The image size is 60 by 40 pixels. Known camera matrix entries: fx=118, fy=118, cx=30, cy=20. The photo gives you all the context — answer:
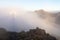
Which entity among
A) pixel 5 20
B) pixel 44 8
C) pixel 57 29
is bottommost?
pixel 57 29

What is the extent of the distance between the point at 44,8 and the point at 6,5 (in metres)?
0.48

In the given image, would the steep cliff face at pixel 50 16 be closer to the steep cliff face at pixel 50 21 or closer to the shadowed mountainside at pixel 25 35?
the steep cliff face at pixel 50 21

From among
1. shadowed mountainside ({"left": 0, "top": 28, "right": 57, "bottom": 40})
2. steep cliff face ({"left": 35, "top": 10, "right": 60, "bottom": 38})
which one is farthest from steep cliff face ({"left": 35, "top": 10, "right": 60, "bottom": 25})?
shadowed mountainside ({"left": 0, "top": 28, "right": 57, "bottom": 40})

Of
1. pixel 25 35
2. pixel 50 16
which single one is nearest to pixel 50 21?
pixel 50 16

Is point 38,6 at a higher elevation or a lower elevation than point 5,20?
higher

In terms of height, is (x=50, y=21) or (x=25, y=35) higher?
(x=50, y=21)

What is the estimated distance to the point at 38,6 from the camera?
1507 mm

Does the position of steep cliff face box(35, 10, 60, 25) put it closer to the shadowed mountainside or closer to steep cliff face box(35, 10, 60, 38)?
steep cliff face box(35, 10, 60, 38)

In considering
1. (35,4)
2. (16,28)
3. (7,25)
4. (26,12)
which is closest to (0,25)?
(7,25)

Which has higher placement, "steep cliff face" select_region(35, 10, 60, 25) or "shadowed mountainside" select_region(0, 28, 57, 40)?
"steep cliff face" select_region(35, 10, 60, 25)

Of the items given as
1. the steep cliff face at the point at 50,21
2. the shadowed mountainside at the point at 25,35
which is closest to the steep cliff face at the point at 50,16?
the steep cliff face at the point at 50,21

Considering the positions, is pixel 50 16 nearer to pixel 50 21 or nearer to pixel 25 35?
pixel 50 21

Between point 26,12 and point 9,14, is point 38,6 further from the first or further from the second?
point 9,14

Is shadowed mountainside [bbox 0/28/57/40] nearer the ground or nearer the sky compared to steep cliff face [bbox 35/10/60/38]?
nearer the ground
